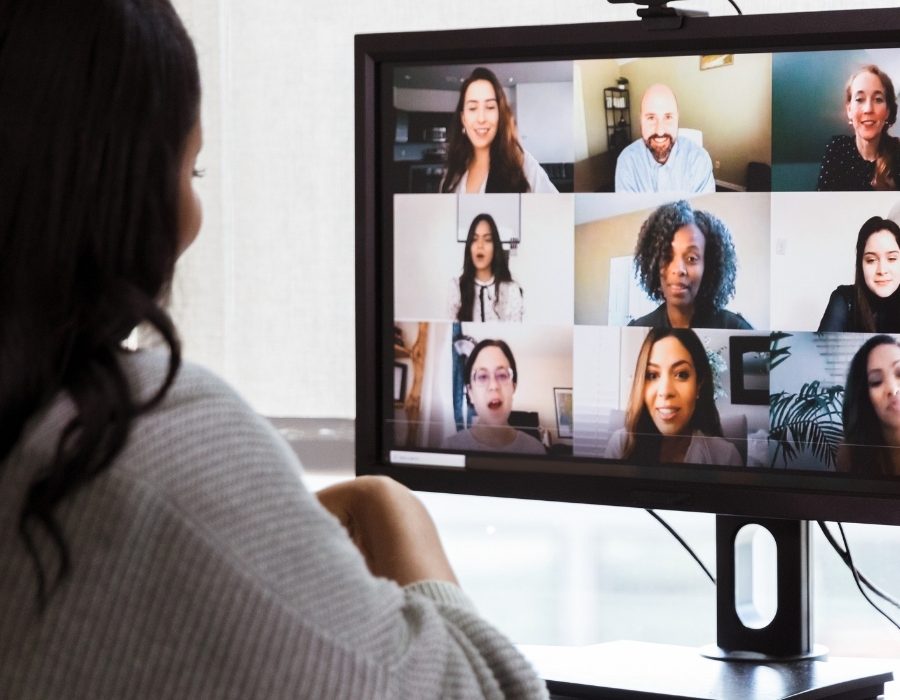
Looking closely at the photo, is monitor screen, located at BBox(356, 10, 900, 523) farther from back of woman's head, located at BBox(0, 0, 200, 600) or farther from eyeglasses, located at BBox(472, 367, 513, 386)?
back of woman's head, located at BBox(0, 0, 200, 600)

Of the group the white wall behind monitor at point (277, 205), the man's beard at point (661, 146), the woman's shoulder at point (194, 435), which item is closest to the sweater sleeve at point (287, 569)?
the woman's shoulder at point (194, 435)

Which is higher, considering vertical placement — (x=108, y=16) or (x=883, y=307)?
(x=108, y=16)

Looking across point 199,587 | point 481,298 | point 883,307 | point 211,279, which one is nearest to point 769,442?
point 883,307

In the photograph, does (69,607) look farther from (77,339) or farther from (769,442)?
(769,442)

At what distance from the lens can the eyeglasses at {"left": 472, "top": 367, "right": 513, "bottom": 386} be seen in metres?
1.16

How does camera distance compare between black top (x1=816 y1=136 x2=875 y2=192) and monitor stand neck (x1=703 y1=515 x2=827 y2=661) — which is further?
monitor stand neck (x1=703 y1=515 x2=827 y2=661)

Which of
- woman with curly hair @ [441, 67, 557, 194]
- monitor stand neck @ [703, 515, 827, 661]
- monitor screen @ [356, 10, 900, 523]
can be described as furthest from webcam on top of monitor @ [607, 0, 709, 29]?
monitor stand neck @ [703, 515, 827, 661]

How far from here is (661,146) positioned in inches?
43.3

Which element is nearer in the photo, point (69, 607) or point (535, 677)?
point (69, 607)

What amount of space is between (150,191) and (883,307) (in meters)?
0.66

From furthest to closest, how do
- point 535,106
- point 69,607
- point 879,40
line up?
1. point 535,106
2. point 879,40
3. point 69,607

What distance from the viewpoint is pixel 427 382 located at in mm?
1201

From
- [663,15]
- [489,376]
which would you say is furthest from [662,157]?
[489,376]

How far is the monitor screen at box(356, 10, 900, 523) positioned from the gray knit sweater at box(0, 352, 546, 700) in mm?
573
